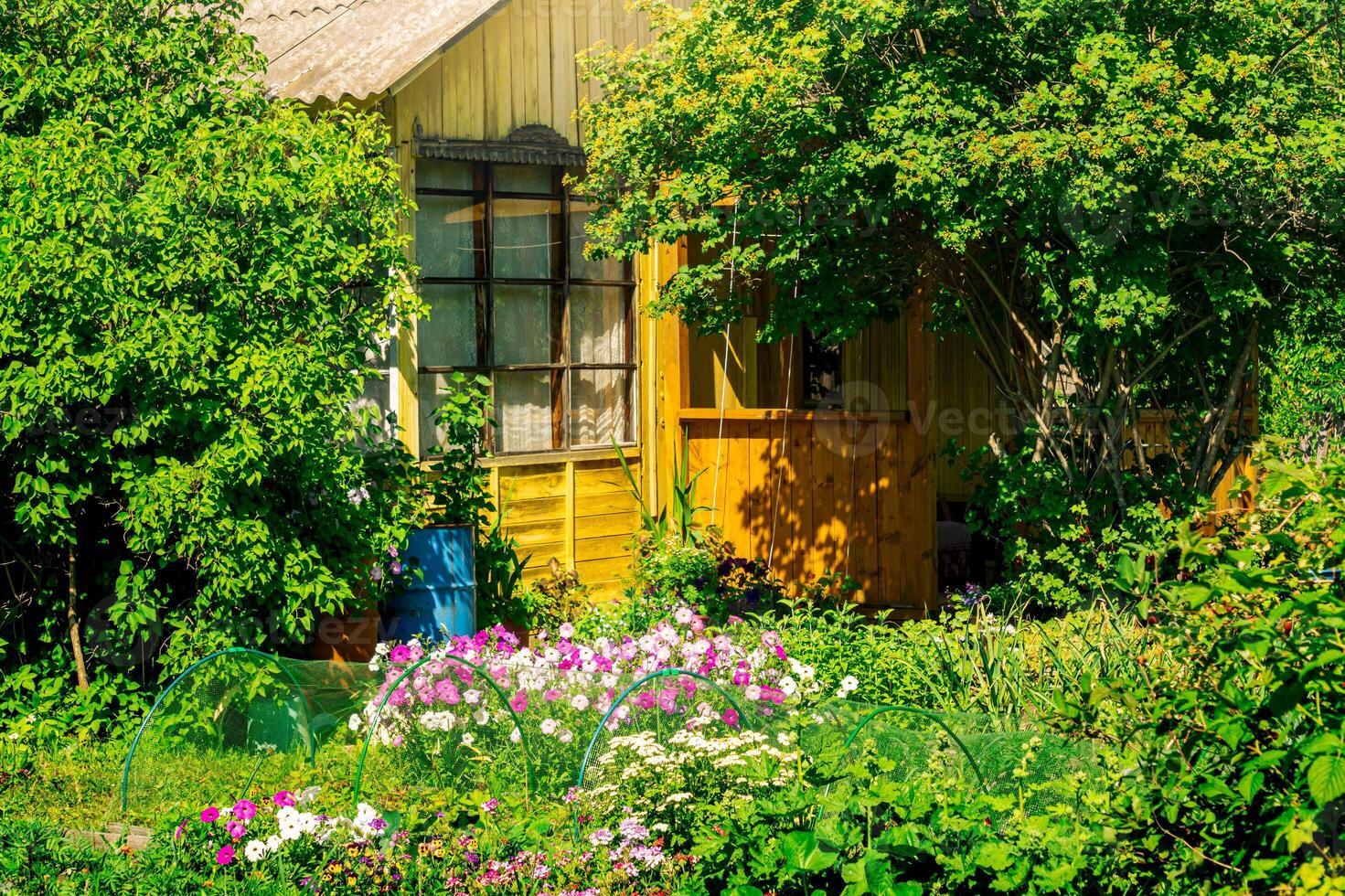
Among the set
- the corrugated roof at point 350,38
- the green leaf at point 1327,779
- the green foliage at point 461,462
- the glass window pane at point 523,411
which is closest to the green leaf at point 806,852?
the green leaf at point 1327,779

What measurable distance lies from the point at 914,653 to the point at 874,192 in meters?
2.40

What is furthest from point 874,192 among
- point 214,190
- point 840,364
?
point 840,364

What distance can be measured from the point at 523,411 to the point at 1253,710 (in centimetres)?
633

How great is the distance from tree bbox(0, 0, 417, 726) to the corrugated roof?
0.87 meters

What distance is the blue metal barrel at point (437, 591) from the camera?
762 cm

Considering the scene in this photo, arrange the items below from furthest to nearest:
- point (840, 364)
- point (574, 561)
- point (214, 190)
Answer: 1. point (840, 364)
2. point (574, 561)
3. point (214, 190)

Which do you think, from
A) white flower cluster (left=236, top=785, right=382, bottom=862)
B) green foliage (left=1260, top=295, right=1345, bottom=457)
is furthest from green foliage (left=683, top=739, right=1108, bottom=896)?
green foliage (left=1260, top=295, right=1345, bottom=457)

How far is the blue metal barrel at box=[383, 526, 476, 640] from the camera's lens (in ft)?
25.0

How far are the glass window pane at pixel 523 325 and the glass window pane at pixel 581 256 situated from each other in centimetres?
28

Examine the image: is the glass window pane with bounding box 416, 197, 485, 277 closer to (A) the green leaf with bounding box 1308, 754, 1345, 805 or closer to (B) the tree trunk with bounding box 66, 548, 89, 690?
(B) the tree trunk with bounding box 66, 548, 89, 690

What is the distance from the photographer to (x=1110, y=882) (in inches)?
148

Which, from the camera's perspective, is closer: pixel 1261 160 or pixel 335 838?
pixel 335 838

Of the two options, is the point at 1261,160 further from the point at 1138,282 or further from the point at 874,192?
the point at 874,192

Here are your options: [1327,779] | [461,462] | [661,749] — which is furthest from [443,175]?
[1327,779]
